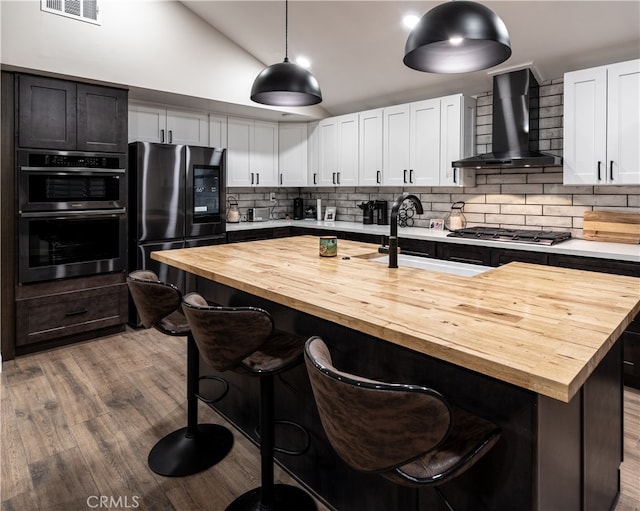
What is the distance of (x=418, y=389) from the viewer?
961 millimetres

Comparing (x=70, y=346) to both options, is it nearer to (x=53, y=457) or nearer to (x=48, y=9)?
(x=53, y=457)

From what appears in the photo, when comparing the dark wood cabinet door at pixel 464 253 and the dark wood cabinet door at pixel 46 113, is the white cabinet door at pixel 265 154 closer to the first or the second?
the dark wood cabinet door at pixel 46 113

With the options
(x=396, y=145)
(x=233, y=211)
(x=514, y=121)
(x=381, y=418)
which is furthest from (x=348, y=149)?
(x=381, y=418)

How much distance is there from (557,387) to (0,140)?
13.2 feet

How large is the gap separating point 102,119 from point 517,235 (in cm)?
376

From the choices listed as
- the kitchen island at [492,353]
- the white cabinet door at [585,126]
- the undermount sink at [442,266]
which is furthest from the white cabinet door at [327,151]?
the kitchen island at [492,353]

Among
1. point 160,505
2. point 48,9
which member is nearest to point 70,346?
point 160,505

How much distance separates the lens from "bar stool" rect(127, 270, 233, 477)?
6.56ft

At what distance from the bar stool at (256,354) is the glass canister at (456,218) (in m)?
3.14

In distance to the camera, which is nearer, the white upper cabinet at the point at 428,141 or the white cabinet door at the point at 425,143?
the white upper cabinet at the point at 428,141

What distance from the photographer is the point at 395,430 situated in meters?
0.99

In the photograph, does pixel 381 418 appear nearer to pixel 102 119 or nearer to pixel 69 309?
pixel 69 309

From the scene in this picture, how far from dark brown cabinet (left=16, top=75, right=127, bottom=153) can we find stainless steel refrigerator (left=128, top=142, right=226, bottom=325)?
288 mm

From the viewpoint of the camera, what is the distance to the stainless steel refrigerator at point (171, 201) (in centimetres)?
411
